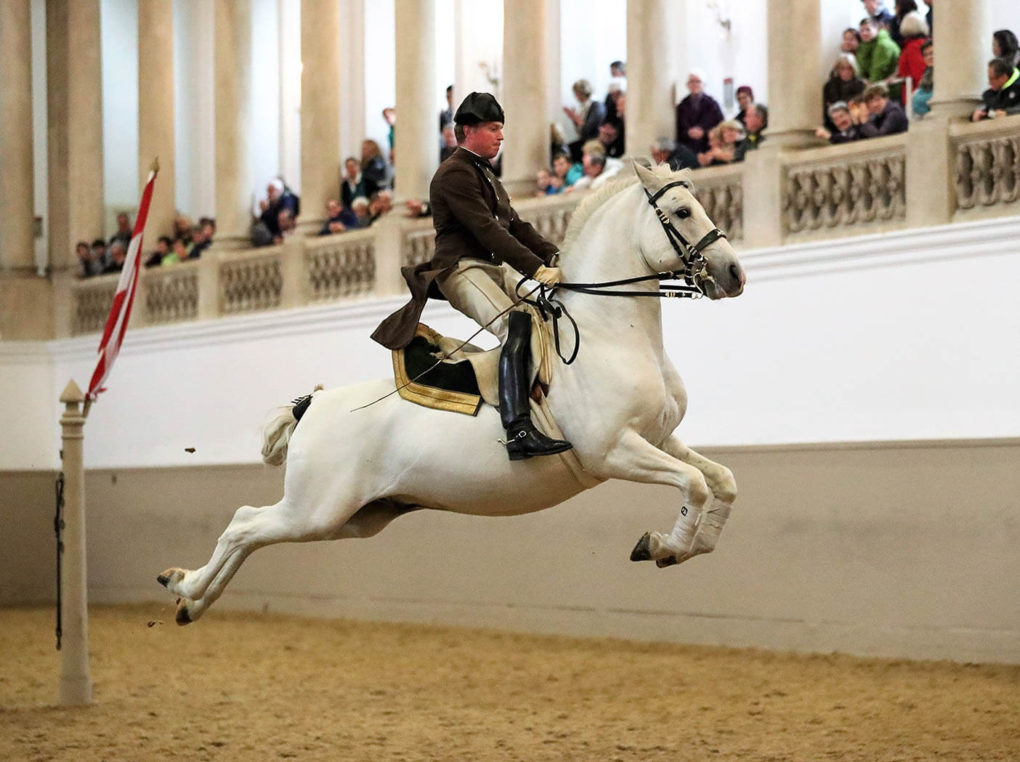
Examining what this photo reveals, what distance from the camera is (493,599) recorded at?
15227 mm

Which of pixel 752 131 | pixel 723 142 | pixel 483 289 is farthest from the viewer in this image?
pixel 723 142

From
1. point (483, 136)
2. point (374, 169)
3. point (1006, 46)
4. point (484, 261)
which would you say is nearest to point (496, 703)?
point (484, 261)

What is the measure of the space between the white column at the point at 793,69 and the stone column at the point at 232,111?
7.76 m

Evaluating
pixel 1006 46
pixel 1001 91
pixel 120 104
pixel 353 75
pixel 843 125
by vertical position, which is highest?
pixel 353 75

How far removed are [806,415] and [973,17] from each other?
3306 millimetres

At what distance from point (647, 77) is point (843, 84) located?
2.06 m

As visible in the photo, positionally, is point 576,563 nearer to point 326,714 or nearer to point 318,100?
point 326,714

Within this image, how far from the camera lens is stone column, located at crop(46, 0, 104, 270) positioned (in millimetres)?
20891

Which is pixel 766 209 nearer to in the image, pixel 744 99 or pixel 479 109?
Answer: pixel 744 99

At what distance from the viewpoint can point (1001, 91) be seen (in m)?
11.8

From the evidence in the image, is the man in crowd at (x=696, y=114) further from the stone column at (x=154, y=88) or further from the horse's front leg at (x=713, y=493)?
the stone column at (x=154, y=88)

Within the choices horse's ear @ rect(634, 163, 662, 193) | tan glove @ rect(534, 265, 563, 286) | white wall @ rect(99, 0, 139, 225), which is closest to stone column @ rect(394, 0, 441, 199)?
white wall @ rect(99, 0, 139, 225)

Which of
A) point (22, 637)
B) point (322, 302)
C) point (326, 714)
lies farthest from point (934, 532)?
point (22, 637)

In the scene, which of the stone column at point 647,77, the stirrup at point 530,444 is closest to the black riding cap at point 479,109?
the stirrup at point 530,444
